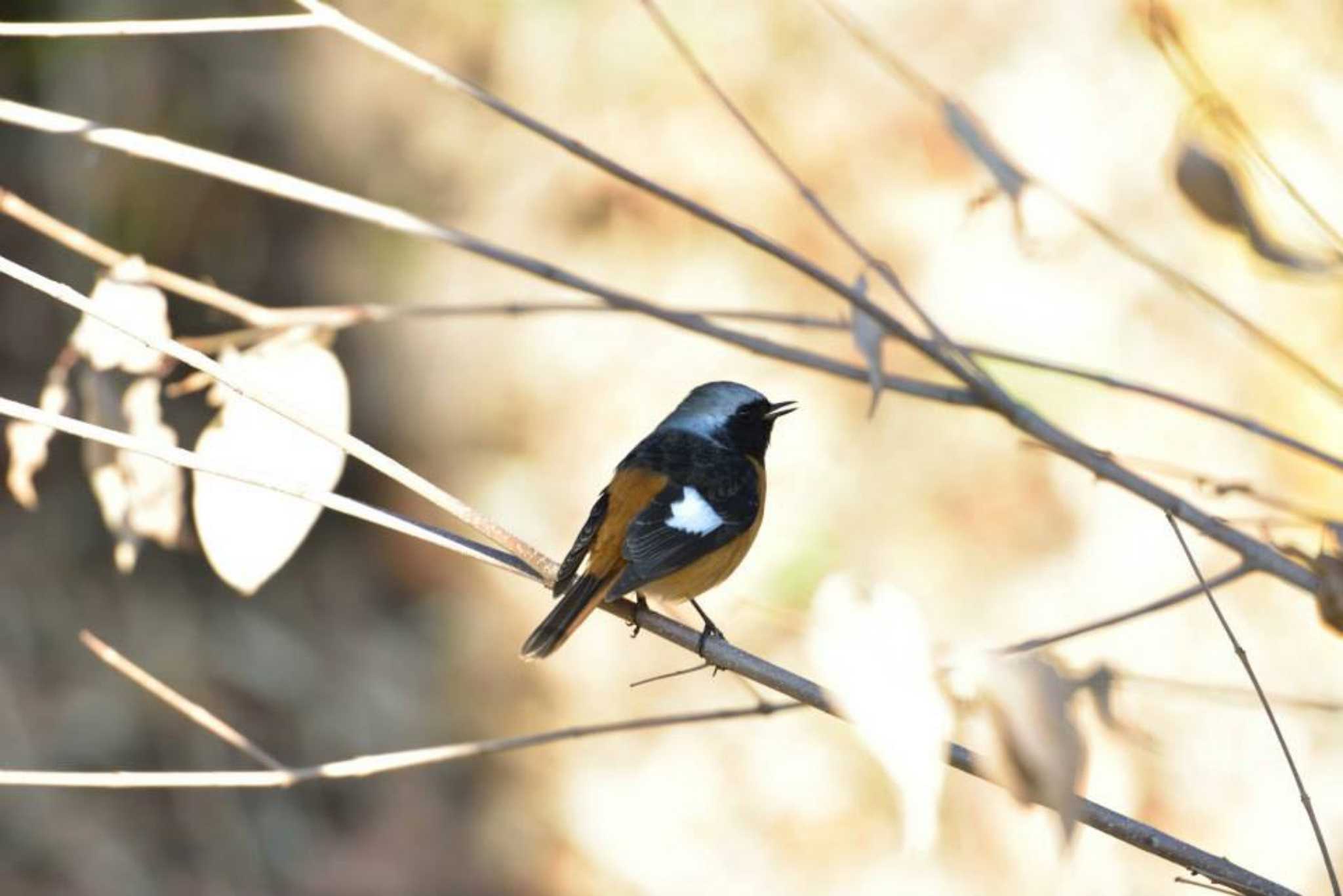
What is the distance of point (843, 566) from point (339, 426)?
139 inches

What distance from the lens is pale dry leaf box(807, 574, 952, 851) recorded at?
1271 mm

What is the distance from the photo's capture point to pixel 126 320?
2.41m

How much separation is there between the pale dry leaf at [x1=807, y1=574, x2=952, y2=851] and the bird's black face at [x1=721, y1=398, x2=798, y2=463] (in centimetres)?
252

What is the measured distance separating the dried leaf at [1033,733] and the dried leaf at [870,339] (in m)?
0.76

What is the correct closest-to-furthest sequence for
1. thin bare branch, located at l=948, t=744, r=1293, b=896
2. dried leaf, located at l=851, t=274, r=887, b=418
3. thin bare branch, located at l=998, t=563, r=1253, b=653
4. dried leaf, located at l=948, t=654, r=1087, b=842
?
dried leaf, located at l=948, t=654, r=1087, b=842, thin bare branch, located at l=948, t=744, r=1293, b=896, dried leaf, located at l=851, t=274, r=887, b=418, thin bare branch, located at l=998, t=563, r=1253, b=653

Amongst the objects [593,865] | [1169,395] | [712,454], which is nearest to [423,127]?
[593,865]

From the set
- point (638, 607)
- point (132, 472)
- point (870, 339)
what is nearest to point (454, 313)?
point (132, 472)

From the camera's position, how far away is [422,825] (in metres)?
6.21

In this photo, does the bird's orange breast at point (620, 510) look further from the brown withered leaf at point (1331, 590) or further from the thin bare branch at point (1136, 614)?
the brown withered leaf at point (1331, 590)

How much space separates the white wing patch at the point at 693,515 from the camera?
3.19 metres

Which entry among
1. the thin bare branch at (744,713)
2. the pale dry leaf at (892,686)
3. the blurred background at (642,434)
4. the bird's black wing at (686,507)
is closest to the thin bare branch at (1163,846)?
the thin bare branch at (744,713)

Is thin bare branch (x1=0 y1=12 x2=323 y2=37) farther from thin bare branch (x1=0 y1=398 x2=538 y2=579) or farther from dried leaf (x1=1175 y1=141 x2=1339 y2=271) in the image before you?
dried leaf (x1=1175 y1=141 x2=1339 y2=271)

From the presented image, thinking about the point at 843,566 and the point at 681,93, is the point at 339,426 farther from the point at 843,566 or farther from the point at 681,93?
the point at 681,93

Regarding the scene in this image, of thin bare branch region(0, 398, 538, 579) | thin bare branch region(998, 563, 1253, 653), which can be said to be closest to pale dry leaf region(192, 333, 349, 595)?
thin bare branch region(0, 398, 538, 579)
